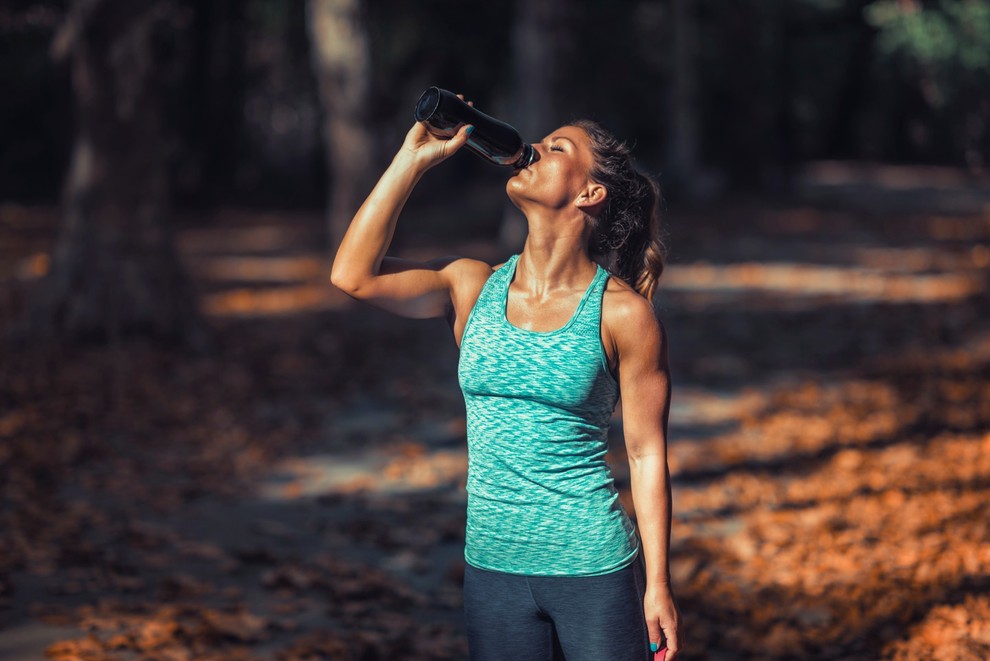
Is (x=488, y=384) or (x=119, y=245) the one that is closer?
(x=488, y=384)

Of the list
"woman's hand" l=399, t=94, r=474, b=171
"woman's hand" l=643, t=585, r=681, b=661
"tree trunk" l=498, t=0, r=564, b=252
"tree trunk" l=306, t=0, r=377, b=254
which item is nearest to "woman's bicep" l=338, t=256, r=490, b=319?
"woman's hand" l=399, t=94, r=474, b=171

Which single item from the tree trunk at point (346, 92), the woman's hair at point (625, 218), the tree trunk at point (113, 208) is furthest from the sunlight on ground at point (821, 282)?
the woman's hair at point (625, 218)

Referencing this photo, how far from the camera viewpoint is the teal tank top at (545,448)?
294cm

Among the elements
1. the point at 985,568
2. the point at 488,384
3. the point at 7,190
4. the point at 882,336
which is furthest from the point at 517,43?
the point at 7,190

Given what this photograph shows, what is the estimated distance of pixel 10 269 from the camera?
18.3 meters

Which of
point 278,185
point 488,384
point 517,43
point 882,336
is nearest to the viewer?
point 488,384

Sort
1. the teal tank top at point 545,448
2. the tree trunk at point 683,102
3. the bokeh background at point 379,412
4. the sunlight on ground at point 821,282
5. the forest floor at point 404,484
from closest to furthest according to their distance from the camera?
the teal tank top at point 545,448, the forest floor at point 404,484, the bokeh background at point 379,412, the sunlight on ground at point 821,282, the tree trunk at point 683,102

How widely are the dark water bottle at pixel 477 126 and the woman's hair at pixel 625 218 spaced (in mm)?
200

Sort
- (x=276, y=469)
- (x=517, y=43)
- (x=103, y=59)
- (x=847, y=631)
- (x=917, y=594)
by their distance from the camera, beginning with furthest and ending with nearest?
(x=517, y=43), (x=103, y=59), (x=276, y=469), (x=917, y=594), (x=847, y=631)

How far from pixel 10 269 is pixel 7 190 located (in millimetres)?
13419

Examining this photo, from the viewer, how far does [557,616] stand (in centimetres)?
296

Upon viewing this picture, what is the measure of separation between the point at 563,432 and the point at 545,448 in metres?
0.06

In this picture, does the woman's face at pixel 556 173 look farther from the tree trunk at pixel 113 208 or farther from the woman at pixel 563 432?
the tree trunk at pixel 113 208

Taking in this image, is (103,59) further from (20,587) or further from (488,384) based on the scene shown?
(488,384)
